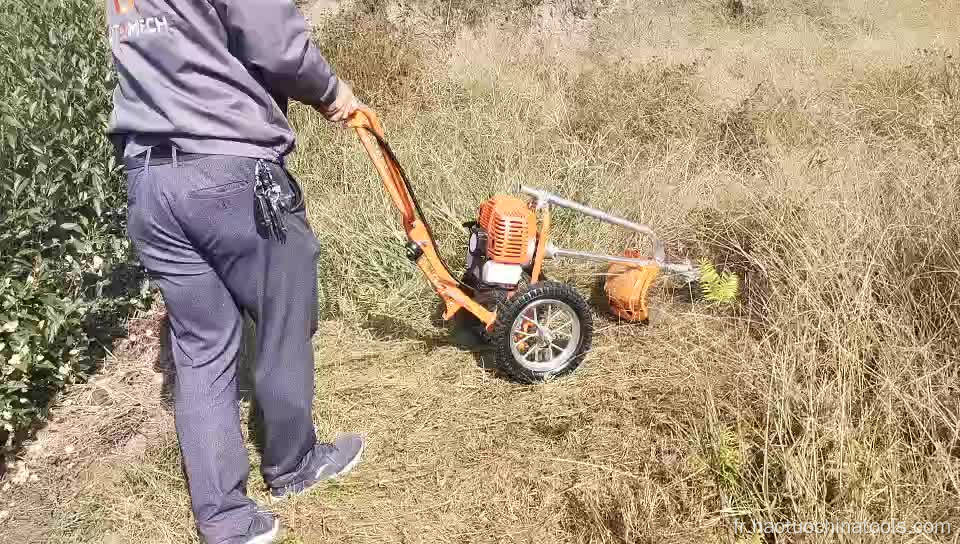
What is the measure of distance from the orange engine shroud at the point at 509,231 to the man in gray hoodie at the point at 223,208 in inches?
34.7

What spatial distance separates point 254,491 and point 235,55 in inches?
67.3

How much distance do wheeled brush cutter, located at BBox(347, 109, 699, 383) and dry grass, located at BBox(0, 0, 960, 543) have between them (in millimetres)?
197

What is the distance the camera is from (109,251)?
3834 millimetres

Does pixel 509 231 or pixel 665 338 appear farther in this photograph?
pixel 665 338

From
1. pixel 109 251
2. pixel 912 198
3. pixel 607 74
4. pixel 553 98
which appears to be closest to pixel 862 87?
pixel 607 74

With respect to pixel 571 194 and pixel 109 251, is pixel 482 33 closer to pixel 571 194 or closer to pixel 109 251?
pixel 571 194

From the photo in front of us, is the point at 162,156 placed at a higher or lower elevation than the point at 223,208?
higher

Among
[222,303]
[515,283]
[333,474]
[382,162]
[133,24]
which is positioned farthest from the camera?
[515,283]

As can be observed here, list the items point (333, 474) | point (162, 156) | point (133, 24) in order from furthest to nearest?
point (333, 474)
point (162, 156)
point (133, 24)

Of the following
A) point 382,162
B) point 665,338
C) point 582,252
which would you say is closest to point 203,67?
point 382,162

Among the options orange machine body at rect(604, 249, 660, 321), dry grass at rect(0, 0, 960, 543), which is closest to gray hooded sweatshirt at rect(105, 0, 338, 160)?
dry grass at rect(0, 0, 960, 543)

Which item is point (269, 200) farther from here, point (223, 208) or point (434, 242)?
point (434, 242)

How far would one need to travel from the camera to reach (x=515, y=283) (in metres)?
3.26

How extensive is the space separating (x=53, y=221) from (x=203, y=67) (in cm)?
178
